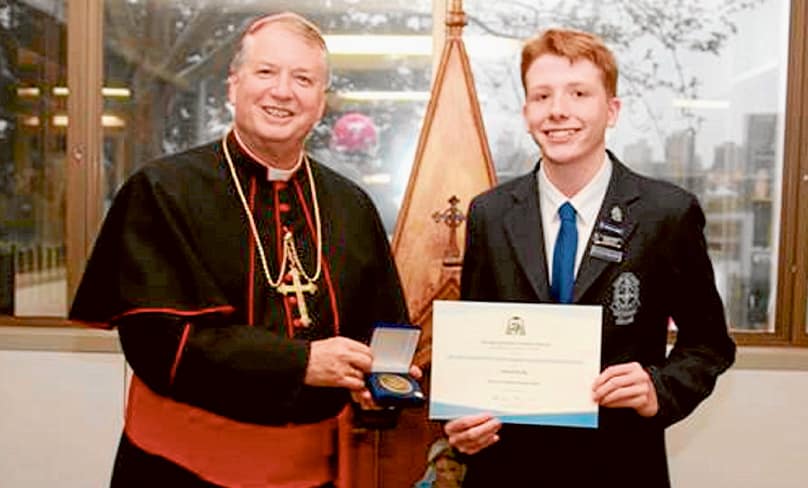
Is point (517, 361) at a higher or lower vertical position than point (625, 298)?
lower

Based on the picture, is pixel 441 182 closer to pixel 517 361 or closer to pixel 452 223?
pixel 452 223

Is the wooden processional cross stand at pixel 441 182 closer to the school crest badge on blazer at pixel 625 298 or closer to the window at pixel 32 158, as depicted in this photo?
the school crest badge on blazer at pixel 625 298

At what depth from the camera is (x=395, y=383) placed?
1.68m

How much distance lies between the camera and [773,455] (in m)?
3.31

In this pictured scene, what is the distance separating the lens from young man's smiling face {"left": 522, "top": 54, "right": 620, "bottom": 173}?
5.50 ft

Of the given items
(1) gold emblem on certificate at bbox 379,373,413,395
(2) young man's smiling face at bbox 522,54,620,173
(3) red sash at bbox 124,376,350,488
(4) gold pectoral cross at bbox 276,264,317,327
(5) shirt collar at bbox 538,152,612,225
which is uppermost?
(2) young man's smiling face at bbox 522,54,620,173

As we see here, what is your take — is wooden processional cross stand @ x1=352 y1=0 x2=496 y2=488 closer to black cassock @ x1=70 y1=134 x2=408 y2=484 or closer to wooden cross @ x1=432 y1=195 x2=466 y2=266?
wooden cross @ x1=432 y1=195 x2=466 y2=266

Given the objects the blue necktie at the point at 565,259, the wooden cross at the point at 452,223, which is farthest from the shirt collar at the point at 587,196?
the wooden cross at the point at 452,223

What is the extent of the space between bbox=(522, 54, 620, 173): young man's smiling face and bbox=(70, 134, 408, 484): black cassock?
1.51 feet

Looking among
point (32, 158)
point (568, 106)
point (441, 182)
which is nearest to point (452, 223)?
point (441, 182)

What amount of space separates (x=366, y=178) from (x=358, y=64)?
0.44 metres

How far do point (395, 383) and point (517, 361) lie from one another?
0.74 ft

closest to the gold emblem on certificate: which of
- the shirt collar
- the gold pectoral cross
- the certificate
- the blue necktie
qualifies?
the certificate

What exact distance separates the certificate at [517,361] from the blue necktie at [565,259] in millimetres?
93
